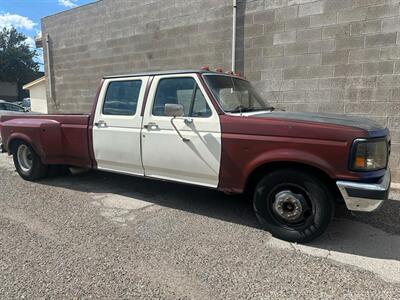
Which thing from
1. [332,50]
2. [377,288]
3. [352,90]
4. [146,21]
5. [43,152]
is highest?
[146,21]

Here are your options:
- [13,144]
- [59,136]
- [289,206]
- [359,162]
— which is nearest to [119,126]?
[59,136]

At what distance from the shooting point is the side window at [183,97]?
14.2ft

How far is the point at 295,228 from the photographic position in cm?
383

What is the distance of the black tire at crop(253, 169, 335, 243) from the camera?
3.63m

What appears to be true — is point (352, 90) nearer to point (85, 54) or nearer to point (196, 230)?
point (196, 230)

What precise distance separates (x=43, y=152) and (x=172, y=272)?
3893mm

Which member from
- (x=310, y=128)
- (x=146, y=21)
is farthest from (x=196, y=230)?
(x=146, y=21)

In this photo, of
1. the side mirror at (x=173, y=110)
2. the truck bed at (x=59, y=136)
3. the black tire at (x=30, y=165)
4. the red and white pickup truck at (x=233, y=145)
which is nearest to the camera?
the red and white pickup truck at (x=233, y=145)

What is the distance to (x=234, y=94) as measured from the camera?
4621 mm

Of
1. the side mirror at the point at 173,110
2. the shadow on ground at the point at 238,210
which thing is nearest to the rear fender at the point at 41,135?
the shadow on ground at the point at 238,210

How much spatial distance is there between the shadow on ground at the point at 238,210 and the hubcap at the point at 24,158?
458 mm

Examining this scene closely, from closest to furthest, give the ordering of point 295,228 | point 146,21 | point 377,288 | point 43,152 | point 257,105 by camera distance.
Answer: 1. point 377,288
2. point 295,228
3. point 257,105
4. point 43,152
5. point 146,21

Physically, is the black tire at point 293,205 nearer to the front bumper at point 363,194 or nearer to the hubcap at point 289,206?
the hubcap at point 289,206

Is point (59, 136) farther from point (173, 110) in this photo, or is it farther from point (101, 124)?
point (173, 110)
